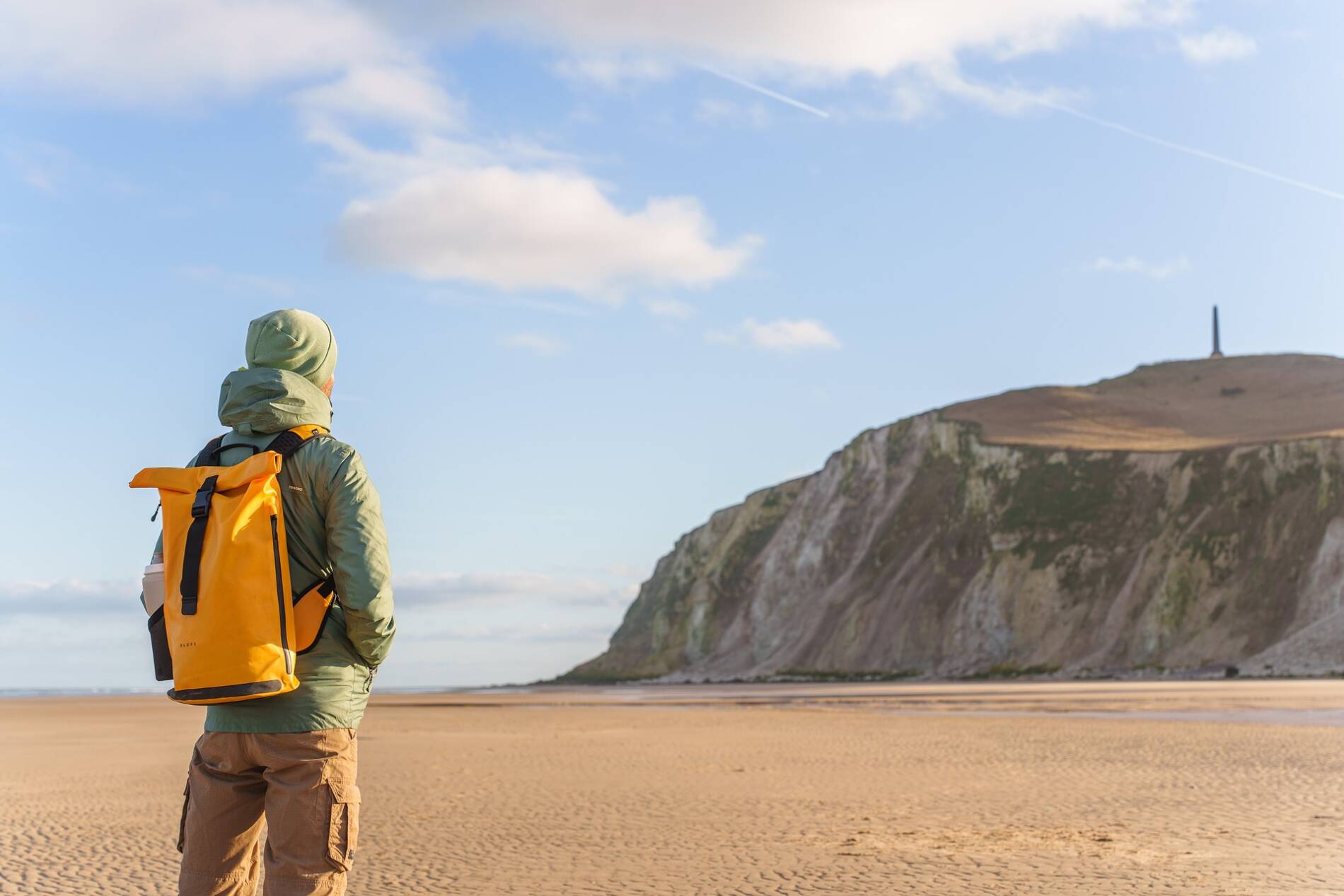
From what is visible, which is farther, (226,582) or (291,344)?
(291,344)

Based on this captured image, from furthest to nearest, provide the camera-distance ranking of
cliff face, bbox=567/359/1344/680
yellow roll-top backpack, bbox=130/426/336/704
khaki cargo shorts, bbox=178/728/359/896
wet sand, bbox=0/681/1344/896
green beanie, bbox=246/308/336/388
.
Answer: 1. cliff face, bbox=567/359/1344/680
2. wet sand, bbox=0/681/1344/896
3. green beanie, bbox=246/308/336/388
4. khaki cargo shorts, bbox=178/728/359/896
5. yellow roll-top backpack, bbox=130/426/336/704

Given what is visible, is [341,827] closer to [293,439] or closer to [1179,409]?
[293,439]

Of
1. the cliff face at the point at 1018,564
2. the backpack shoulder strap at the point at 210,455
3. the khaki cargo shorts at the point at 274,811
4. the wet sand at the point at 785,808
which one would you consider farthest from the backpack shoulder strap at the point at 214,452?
the cliff face at the point at 1018,564

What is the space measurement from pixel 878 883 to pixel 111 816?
22.8ft

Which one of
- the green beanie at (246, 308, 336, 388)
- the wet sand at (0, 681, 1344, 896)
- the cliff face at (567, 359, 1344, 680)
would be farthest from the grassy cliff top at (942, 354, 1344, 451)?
the green beanie at (246, 308, 336, 388)

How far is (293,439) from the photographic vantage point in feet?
12.3

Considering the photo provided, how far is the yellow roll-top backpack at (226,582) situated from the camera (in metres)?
3.46

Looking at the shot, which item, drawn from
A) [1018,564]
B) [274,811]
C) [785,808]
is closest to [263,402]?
[274,811]

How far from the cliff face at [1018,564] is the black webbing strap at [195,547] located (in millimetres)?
44885

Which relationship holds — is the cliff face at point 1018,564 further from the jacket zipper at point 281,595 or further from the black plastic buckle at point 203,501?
the black plastic buckle at point 203,501

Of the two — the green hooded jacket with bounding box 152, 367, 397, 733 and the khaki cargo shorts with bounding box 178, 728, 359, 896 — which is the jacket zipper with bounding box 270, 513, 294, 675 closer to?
the green hooded jacket with bounding box 152, 367, 397, 733

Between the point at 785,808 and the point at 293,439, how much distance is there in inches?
311

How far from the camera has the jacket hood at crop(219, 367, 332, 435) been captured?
3826 mm

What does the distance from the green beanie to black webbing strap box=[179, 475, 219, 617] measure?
55 centimetres
